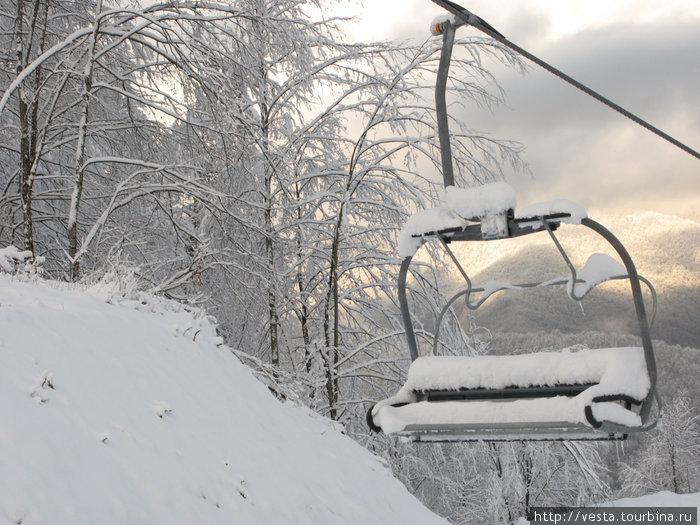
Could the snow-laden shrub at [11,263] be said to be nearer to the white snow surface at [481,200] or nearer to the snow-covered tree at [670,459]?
the white snow surface at [481,200]

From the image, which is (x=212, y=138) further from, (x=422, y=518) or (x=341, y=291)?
(x=422, y=518)

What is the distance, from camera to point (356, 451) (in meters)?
6.91

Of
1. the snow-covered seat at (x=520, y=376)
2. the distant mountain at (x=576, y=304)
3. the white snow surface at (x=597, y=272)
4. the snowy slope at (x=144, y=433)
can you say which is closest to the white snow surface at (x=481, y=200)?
the snow-covered seat at (x=520, y=376)

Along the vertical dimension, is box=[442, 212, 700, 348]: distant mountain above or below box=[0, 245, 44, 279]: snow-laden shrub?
below

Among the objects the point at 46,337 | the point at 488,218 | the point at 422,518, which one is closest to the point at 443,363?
the point at 488,218

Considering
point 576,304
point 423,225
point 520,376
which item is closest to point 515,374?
point 520,376

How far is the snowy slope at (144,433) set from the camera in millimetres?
2990

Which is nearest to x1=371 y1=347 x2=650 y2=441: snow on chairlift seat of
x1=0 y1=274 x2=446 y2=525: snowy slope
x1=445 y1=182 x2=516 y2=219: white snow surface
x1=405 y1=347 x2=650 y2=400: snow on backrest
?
x1=405 y1=347 x2=650 y2=400: snow on backrest

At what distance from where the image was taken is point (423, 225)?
Answer: 3.24 metres

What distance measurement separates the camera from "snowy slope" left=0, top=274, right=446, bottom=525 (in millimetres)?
2990

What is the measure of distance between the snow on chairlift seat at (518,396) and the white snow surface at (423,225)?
70 cm

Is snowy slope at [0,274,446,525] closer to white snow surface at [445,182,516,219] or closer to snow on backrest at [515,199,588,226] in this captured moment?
white snow surface at [445,182,516,219]

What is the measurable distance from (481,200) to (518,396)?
1204mm

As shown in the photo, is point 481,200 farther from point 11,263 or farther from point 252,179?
point 252,179
